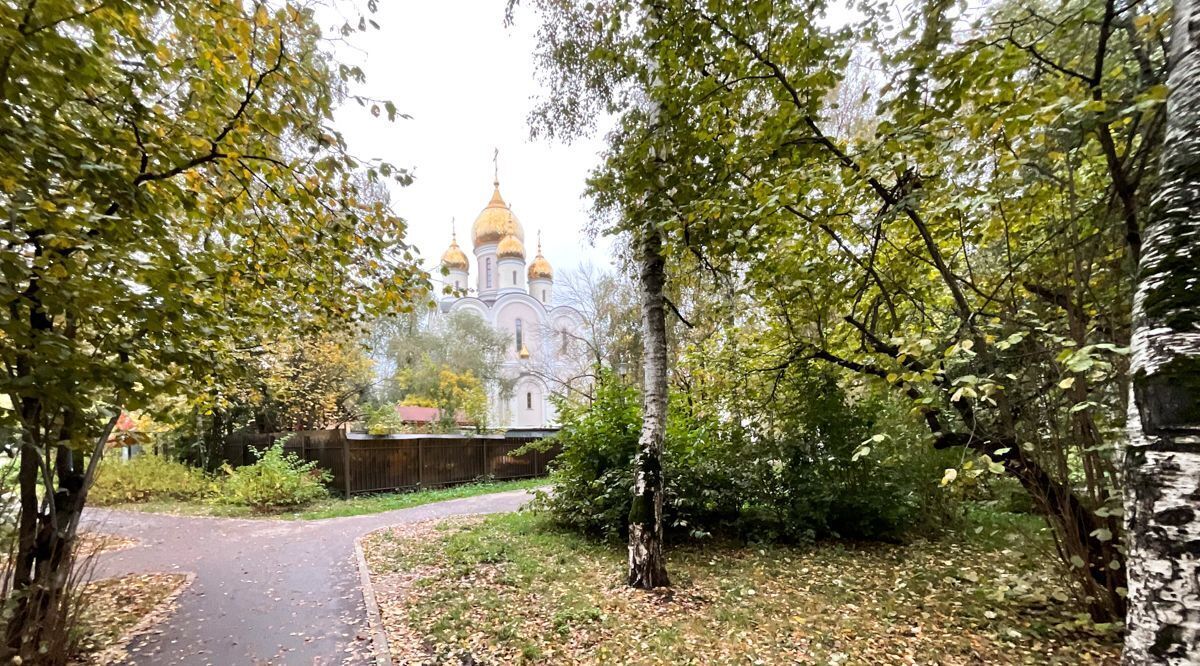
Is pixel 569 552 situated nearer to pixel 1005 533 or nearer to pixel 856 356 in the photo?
pixel 856 356

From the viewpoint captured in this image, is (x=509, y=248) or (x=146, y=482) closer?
(x=146, y=482)

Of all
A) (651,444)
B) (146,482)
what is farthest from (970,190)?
(146,482)

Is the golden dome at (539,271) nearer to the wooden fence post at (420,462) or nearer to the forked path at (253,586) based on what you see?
the wooden fence post at (420,462)

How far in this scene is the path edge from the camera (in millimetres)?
4105

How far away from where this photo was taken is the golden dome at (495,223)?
4156cm

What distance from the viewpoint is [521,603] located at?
197 inches

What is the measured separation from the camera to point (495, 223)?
42.0 metres

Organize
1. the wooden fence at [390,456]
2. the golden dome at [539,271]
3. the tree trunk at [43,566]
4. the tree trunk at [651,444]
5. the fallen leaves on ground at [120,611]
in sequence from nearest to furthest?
the tree trunk at [43,566] → the fallen leaves on ground at [120,611] → the tree trunk at [651,444] → the wooden fence at [390,456] → the golden dome at [539,271]

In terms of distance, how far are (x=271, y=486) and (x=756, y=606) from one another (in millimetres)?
11310

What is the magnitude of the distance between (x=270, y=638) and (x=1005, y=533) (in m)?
8.10

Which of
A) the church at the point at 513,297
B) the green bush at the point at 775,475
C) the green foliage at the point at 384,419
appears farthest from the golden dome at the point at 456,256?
the green bush at the point at 775,475

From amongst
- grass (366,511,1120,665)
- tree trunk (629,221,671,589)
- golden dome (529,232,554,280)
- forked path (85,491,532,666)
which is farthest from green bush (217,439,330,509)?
golden dome (529,232,554,280)

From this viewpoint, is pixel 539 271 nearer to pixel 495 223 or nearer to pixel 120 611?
pixel 495 223

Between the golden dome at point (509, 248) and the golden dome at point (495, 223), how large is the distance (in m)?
0.38
